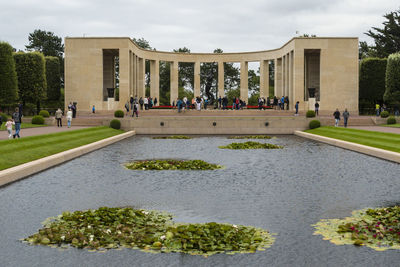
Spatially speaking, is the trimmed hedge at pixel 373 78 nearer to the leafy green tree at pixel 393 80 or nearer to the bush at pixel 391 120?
the leafy green tree at pixel 393 80

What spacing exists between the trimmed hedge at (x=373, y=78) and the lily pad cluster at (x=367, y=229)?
62.8 m

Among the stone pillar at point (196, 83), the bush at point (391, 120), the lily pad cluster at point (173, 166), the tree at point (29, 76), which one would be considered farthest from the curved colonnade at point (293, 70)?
the lily pad cluster at point (173, 166)

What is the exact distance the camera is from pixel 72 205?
1057 cm

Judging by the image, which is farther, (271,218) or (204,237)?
(271,218)

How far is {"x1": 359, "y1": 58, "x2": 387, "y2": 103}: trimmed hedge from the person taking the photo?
223 feet

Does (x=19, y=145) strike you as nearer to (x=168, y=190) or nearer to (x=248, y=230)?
(x=168, y=190)

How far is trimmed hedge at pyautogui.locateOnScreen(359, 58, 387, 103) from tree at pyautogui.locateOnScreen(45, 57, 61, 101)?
4667cm

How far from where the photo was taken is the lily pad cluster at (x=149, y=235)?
24.1 ft

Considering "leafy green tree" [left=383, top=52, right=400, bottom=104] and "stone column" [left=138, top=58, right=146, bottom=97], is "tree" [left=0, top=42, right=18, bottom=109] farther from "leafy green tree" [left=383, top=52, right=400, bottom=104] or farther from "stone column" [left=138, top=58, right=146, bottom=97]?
"leafy green tree" [left=383, top=52, right=400, bottom=104]

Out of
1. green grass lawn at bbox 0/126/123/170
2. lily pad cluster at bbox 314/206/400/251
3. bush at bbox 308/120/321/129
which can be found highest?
bush at bbox 308/120/321/129

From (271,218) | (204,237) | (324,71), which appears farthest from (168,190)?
(324,71)

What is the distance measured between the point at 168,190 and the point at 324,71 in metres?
53.8

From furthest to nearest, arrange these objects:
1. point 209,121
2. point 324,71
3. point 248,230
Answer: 1. point 324,71
2. point 209,121
3. point 248,230

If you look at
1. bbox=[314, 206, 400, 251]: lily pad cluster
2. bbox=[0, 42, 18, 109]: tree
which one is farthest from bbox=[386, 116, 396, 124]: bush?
bbox=[0, 42, 18, 109]: tree
